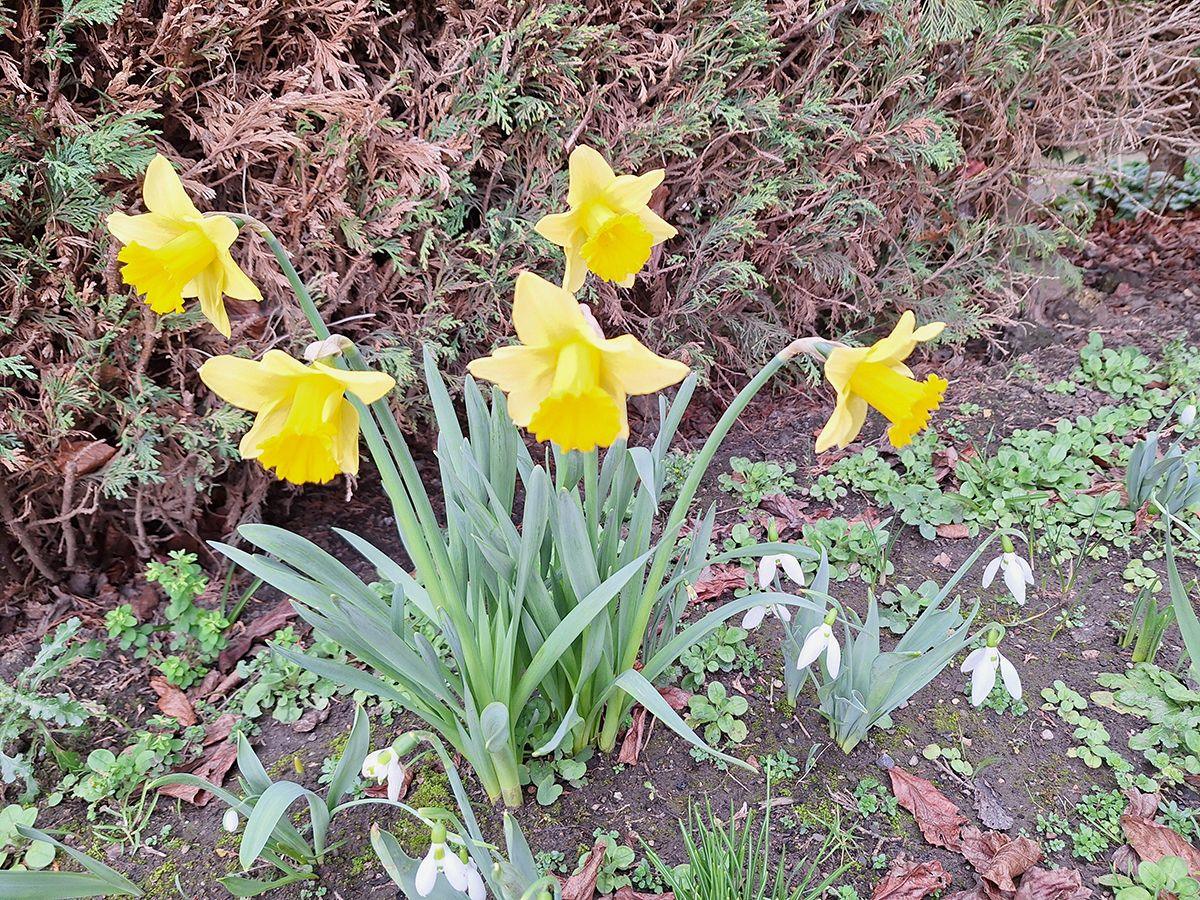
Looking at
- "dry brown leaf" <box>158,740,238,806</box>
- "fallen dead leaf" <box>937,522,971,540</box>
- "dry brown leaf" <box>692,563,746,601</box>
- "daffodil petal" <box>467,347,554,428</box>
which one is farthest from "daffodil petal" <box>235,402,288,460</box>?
"fallen dead leaf" <box>937,522,971,540</box>

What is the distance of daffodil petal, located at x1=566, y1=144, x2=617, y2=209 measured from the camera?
117 centimetres

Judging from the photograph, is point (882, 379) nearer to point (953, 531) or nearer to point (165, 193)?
point (165, 193)

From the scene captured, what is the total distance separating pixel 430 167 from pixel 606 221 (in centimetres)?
115

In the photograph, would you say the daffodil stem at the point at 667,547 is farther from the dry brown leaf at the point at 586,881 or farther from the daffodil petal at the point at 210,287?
the daffodil petal at the point at 210,287

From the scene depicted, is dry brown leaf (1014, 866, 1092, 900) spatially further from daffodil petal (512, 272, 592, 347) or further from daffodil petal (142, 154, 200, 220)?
daffodil petal (142, 154, 200, 220)

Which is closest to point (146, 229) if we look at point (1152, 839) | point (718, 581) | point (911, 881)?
point (718, 581)

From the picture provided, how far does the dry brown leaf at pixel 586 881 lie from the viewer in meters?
1.45

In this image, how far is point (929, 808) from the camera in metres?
1.62

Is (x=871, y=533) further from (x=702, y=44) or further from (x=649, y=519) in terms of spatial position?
(x=702, y=44)

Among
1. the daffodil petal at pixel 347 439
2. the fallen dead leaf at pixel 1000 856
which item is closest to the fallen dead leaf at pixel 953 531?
the fallen dead leaf at pixel 1000 856

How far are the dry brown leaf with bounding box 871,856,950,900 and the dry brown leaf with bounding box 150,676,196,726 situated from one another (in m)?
1.73

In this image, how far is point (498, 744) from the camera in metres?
1.40

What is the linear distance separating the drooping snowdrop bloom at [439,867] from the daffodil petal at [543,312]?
763 millimetres

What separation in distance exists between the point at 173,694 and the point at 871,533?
6.80 feet
